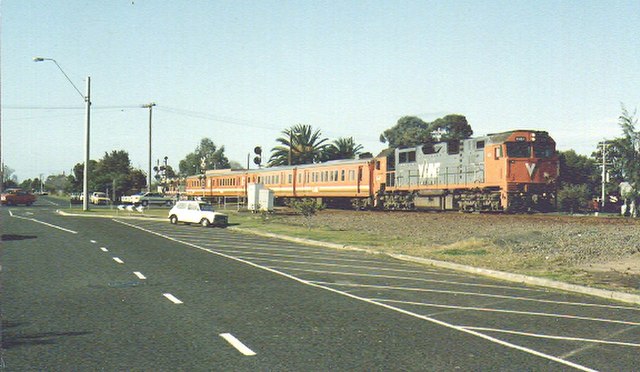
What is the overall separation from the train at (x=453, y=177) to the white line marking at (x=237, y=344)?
24843 millimetres

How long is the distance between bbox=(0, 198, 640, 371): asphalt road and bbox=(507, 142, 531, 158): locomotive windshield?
16695 mm

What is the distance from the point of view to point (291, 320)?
28.9 feet

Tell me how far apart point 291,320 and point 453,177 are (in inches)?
1046

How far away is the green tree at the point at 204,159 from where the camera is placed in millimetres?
142750

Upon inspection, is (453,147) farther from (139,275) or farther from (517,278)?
(139,275)

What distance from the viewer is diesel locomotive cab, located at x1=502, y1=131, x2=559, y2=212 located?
30188mm

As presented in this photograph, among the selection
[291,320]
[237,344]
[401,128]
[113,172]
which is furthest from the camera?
[401,128]

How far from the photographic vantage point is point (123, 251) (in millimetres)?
18641

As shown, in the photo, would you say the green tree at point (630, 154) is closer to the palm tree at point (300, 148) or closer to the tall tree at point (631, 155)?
the tall tree at point (631, 155)

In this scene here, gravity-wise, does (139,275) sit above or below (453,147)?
below

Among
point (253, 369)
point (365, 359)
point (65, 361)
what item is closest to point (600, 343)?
point (365, 359)

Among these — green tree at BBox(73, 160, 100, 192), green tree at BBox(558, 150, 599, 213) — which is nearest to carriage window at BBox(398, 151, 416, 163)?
green tree at BBox(558, 150, 599, 213)

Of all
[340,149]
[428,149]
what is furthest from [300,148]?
[428,149]

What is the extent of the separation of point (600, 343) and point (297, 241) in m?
16.9
